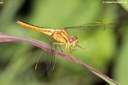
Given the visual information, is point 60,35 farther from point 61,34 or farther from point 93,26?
point 93,26

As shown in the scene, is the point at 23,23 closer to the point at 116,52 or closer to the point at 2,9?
the point at 2,9

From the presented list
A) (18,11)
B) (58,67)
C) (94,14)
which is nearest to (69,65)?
(58,67)

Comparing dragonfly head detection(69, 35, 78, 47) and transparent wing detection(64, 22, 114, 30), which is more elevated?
transparent wing detection(64, 22, 114, 30)

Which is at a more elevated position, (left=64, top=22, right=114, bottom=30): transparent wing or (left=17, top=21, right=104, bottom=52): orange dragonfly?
(left=64, top=22, right=114, bottom=30): transparent wing

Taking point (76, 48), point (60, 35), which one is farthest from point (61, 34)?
point (76, 48)

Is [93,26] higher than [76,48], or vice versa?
[93,26]

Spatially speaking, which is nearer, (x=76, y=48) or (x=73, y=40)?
(x=73, y=40)

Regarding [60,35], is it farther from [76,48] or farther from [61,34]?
[76,48]

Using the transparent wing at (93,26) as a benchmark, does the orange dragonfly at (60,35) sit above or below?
below
